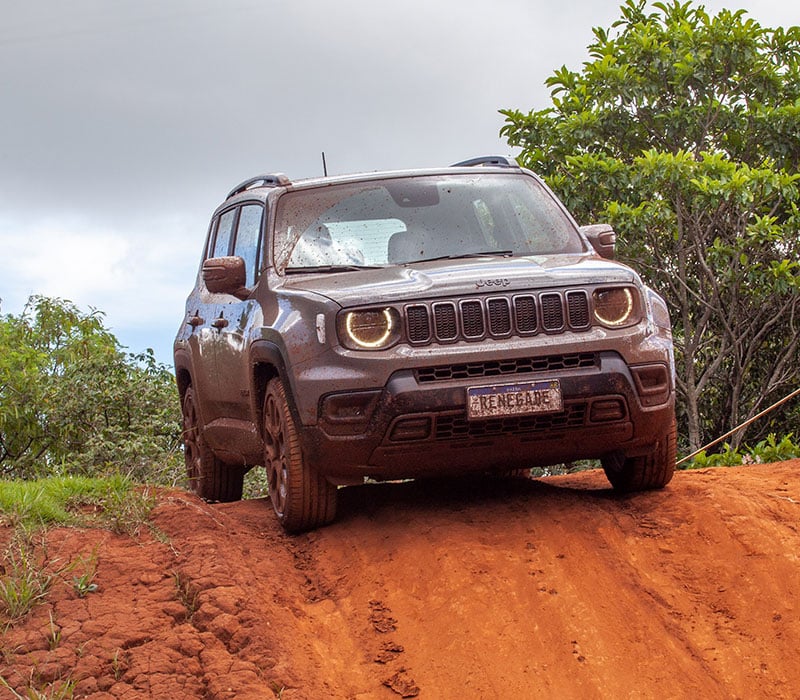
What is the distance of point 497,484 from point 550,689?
9.35 feet

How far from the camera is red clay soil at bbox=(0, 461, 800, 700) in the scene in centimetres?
484

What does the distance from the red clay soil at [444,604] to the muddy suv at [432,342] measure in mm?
370

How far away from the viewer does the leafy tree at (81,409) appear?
15.9m

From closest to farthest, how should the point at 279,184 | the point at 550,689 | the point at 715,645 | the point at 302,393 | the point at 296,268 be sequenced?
1. the point at 550,689
2. the point at 715,645
3. the point at 302,393
4. the point at 296,268
5. the point at 279,184

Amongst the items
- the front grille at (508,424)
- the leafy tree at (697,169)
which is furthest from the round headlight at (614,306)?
the leafy tree at (697,169)

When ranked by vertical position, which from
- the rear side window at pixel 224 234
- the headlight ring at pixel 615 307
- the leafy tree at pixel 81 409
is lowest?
the leafy tree at pixel 81 409

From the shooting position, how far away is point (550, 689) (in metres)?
4.82

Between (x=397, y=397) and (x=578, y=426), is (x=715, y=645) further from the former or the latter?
(x=397, y=397)

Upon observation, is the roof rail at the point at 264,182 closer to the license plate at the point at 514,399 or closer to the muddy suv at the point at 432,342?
the muddy suv at the point at 432,342

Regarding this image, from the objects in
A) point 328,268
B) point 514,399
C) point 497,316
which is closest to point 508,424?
point 514,399

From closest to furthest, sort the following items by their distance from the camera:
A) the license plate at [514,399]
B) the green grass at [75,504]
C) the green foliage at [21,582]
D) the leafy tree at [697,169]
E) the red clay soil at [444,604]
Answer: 1. the red clay soil at [444,604]
2. the green foliage at [21,582]
3. the license plate at [514,399]
4. the green grass at [75,504]
5. the leafy tree at [697,169]

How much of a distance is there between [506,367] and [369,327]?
2.35 feet

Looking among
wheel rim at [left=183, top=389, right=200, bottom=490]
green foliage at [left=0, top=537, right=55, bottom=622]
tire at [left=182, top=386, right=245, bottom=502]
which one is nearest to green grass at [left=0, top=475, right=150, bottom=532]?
green foliage at [left=0, top=537, right=55, bottom=622]

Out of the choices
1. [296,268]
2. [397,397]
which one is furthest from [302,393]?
[296,268]
